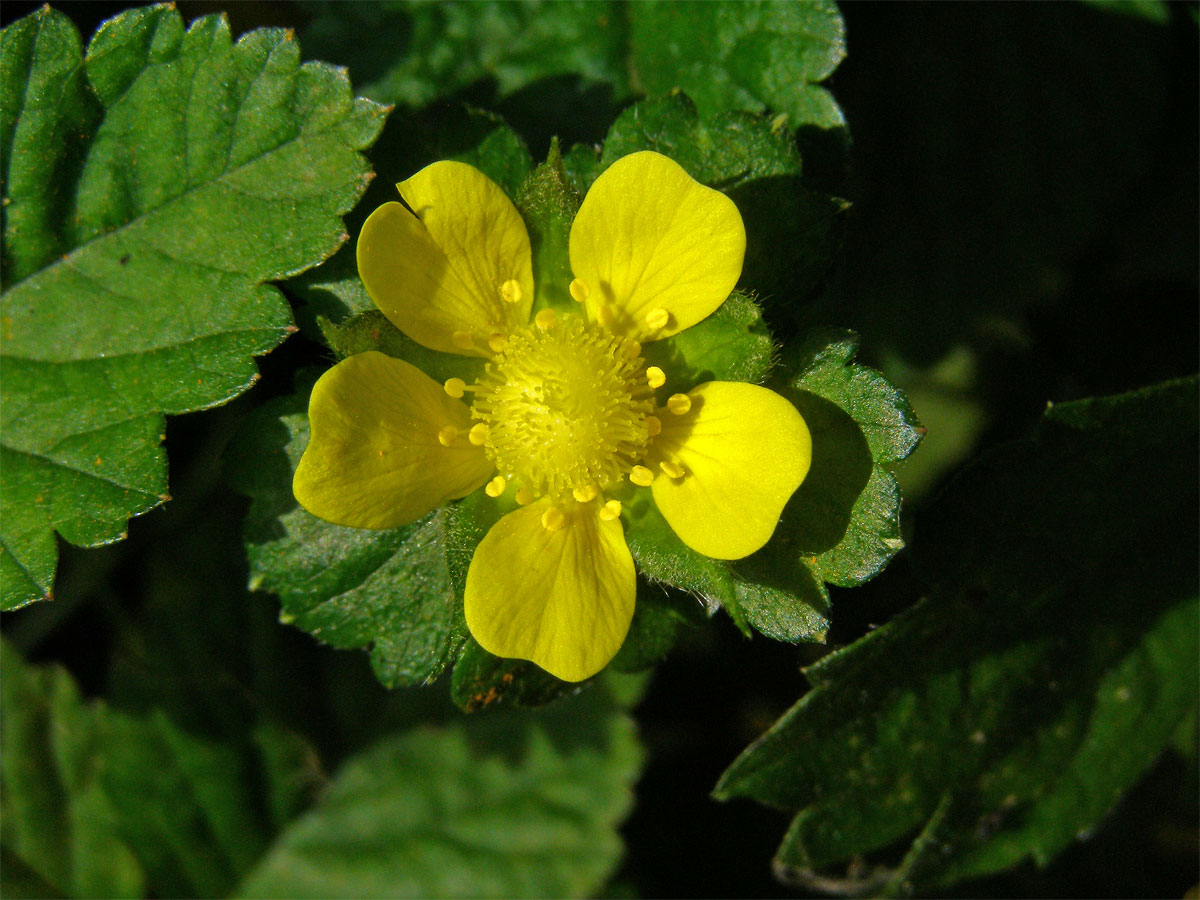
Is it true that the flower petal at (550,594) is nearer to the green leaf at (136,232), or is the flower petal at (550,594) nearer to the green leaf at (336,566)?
the green leaf at (336,566)

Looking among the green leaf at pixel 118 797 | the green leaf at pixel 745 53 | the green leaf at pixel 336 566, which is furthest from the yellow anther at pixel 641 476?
the green leaf at pixel 118 797

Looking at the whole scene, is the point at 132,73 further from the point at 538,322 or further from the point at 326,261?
the point at 538,322

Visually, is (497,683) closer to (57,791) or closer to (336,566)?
(336,566)

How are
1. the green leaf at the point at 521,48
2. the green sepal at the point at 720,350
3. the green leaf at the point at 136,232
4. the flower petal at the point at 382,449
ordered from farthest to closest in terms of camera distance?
the green leaf at the point at 521,48 → the green leaf at the point at 136,232 → the green sepal at the point at 720,350 → the flower petal at the point at 382,449

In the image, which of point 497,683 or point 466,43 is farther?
→ point 466,43

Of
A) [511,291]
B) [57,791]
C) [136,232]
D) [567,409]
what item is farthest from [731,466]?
[57,791]
